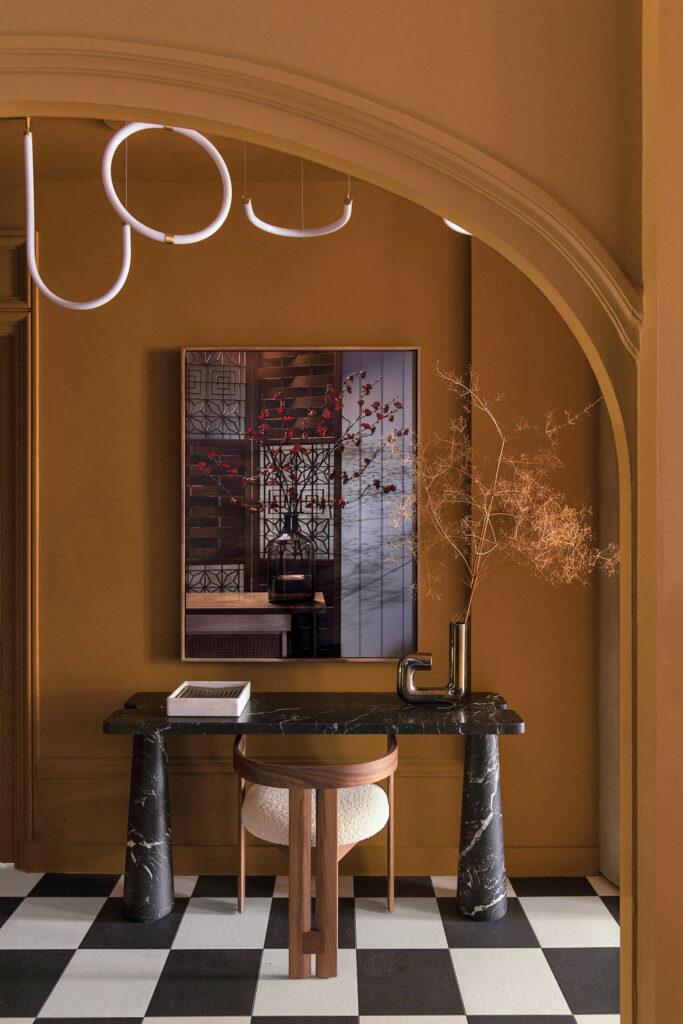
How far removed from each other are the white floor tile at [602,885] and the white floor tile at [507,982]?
562mm

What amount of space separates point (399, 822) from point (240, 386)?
75.2 inches

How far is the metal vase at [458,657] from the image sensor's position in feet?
10.2

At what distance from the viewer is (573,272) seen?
1.13m

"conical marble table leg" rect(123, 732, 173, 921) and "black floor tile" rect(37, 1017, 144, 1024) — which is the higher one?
"conical marble table leg" rect(123, 732, 173, 921)

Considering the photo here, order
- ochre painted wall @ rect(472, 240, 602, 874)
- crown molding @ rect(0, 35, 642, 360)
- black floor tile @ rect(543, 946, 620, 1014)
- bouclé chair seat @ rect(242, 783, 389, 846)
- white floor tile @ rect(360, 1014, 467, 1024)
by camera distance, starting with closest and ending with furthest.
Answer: crown molding @ rect(0, 35, 642, 360), white floor tile @ rect(360, 1014, 467, 1024), black floor tile @ rect(543, 946, 620, 1014), bouclé chair seat @ rect(242, 783, 389, 846), ochre painted wall @ rect(472, 240, 602, 874)

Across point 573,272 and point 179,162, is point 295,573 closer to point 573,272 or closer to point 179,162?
point 179,162

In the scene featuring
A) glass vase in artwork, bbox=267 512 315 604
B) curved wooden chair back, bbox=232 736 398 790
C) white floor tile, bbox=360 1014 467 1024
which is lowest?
white floor tile, bbox=360 1014 467 1024

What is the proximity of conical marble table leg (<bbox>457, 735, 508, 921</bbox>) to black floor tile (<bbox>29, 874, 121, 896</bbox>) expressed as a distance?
1.40 m

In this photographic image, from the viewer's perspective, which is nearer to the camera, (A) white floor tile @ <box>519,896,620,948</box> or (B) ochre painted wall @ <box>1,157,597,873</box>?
(A) white floor tile @ <box>519,896,620,948</box>

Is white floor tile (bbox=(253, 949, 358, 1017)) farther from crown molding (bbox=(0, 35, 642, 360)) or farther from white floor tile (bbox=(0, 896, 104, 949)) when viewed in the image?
crown molding (bbox=(0, 35, 642, 360))

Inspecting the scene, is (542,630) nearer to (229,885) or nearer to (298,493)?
(298,493)

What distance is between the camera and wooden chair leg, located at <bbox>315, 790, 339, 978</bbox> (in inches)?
102

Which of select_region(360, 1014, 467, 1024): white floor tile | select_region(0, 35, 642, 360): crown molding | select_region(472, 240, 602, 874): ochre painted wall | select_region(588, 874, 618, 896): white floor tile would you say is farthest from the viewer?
select_region(472, 240, 602, 874): ochre painted wall

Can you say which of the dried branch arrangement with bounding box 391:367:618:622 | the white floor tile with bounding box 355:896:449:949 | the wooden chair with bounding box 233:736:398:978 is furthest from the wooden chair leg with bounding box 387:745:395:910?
the dried branch arrangement with bounding box 391:367:618:622
